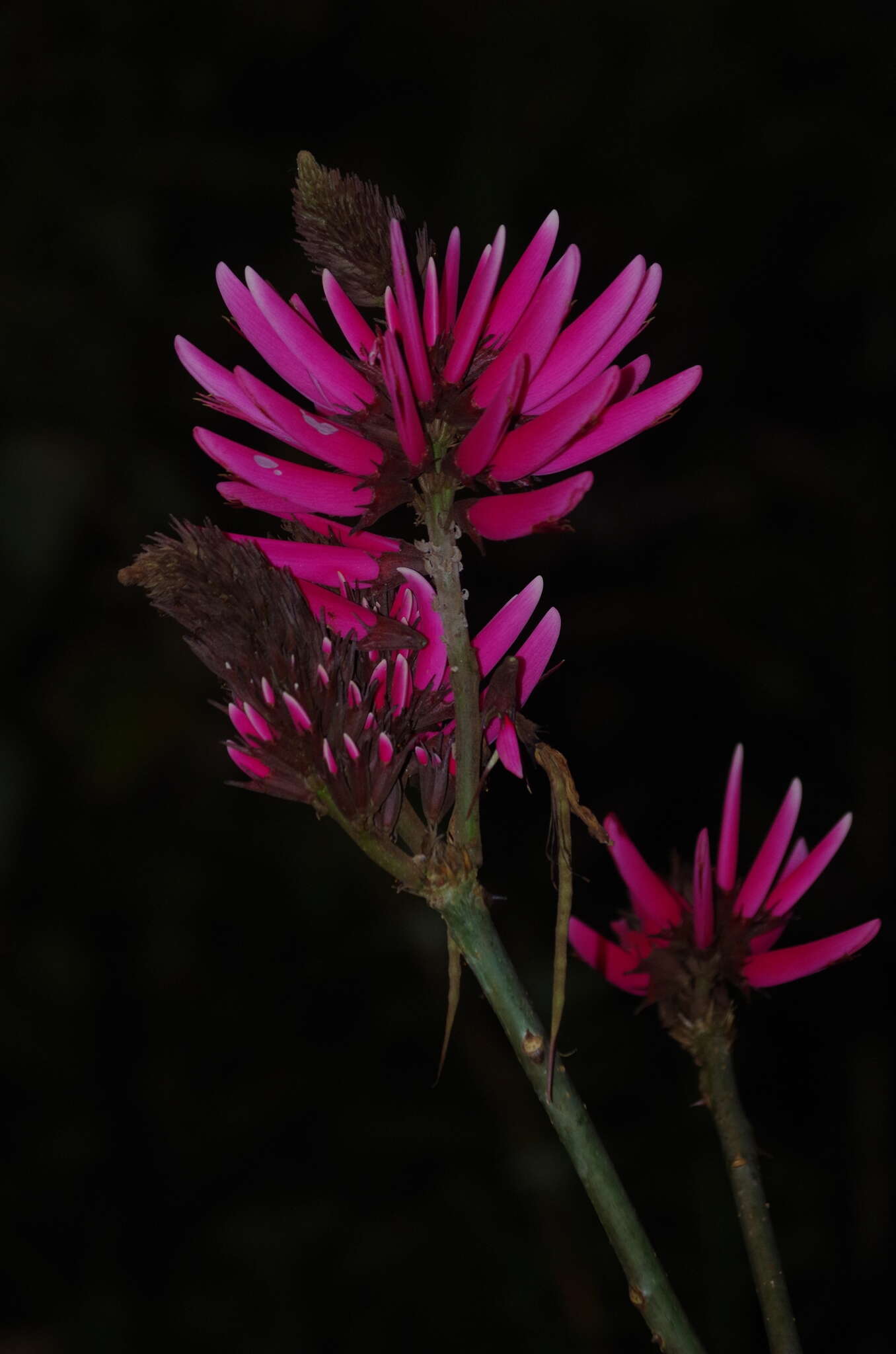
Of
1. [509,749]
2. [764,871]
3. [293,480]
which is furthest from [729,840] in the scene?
[293,480]

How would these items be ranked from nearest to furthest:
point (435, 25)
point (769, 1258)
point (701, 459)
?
point (769, 1258) → point (701, 459) → point (435, 25)

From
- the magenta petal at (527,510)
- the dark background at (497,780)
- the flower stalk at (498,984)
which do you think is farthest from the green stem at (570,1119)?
the dark background at (497,780)

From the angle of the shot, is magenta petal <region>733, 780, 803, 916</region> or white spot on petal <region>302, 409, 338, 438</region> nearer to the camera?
white spot on petal <region>302, 409, 338, 438</region>

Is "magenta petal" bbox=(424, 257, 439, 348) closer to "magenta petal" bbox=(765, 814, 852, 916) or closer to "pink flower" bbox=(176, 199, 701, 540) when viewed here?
"pink flower" bbox=(176, 199, 701, 540)

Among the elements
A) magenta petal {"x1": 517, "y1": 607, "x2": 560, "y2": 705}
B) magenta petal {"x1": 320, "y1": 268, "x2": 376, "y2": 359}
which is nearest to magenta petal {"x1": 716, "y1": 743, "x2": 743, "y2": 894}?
magenta petal {"x1": 517, "y1": 607, "x2": 560, "y2": 705}

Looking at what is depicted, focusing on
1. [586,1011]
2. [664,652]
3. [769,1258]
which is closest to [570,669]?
[664,652]

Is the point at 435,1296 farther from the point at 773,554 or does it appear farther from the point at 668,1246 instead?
the point at 773,554

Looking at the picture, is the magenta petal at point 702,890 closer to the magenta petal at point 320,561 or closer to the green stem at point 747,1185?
the green stem at point 747,1185
